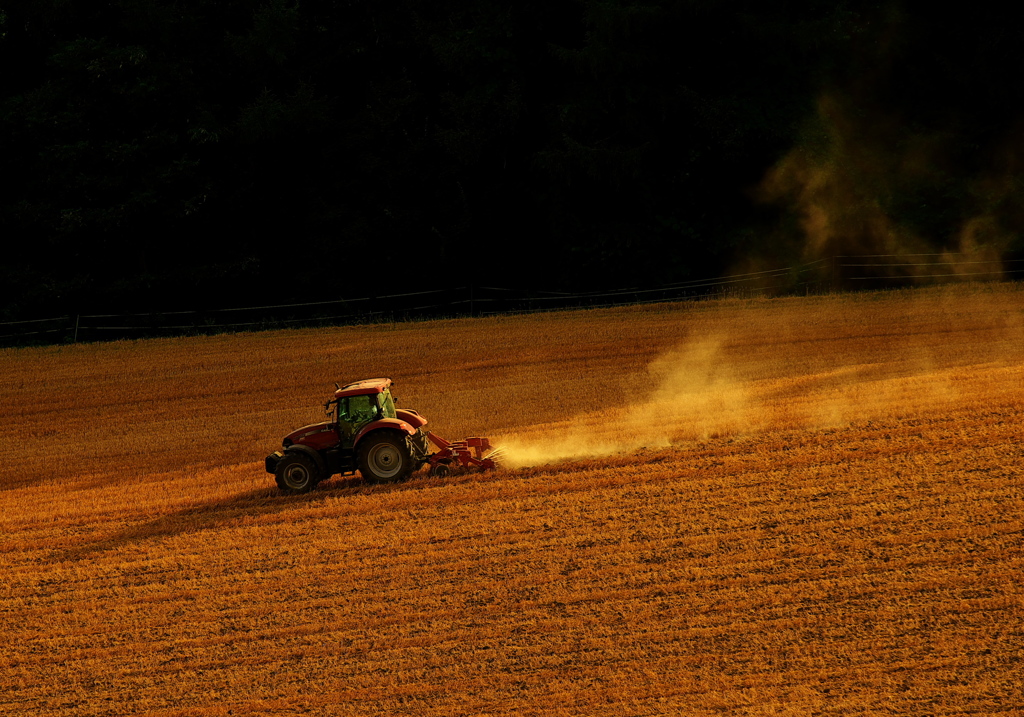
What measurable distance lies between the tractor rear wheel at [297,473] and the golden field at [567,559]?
29 cm

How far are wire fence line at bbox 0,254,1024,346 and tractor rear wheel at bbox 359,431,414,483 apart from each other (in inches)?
708

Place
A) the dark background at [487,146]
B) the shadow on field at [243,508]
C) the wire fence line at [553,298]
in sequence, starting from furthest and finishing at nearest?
the dark background at [487,146]
the wire fence line at [553,298]
the shadow on field at [243,508]

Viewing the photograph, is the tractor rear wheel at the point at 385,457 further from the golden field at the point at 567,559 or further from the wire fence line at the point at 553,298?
the wire fence line at the point at 553,298

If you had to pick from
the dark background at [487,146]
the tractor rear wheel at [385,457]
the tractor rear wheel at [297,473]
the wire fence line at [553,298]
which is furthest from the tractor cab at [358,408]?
the dark background at [487,146]

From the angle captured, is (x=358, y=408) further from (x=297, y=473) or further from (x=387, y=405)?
(x=297, y=473)

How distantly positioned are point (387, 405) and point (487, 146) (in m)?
21.5

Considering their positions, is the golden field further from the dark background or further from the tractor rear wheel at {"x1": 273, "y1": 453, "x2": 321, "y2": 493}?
the dark background

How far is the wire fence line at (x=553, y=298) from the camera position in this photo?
33406 millimetres

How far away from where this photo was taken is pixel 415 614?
439 inches

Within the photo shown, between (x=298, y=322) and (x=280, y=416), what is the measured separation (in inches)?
451

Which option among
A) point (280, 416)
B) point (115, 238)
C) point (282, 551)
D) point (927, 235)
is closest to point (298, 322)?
point (115, 238)

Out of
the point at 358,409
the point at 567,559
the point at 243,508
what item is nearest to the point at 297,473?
the point at 243,508

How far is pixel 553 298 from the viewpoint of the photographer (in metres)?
33.8

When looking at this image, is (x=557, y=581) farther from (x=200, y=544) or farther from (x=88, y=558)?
(x=88, y=558)
